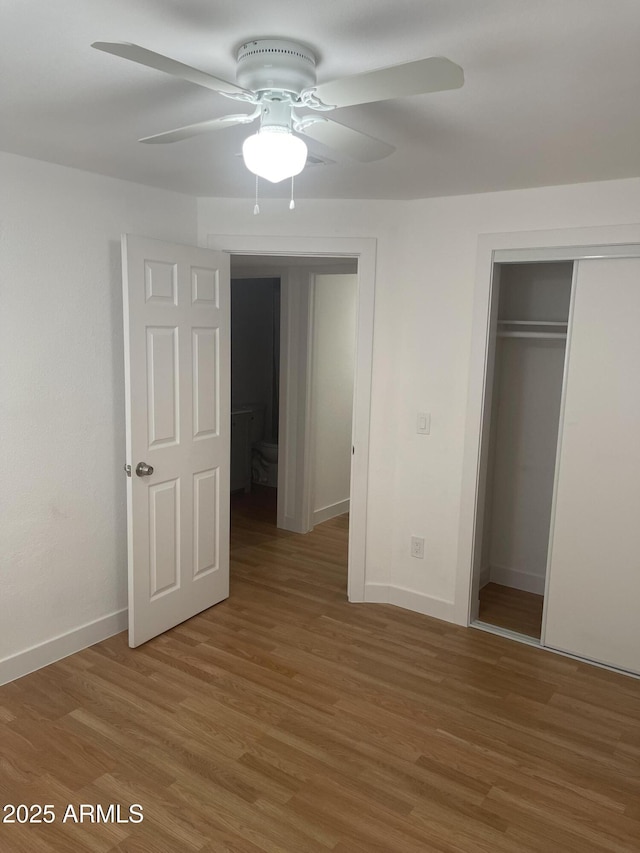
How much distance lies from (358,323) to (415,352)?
0.37m

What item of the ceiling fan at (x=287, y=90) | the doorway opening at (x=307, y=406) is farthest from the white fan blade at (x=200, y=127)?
the doorway opening at (x=307, y=406)

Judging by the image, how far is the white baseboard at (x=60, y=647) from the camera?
9.67 ft

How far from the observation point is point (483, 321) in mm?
3361

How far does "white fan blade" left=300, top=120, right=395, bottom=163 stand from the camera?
5.89 ft

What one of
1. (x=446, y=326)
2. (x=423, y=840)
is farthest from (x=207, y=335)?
(x=423, y=840)

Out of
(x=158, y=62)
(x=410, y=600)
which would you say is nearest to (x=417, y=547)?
(x=410, y=600)

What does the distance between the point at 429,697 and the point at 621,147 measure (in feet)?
8.04

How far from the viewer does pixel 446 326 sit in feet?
11.5

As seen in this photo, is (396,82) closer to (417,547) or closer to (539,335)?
(539,335)

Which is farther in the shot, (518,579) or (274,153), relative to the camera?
(518,579)

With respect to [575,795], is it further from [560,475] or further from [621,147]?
[621,147]

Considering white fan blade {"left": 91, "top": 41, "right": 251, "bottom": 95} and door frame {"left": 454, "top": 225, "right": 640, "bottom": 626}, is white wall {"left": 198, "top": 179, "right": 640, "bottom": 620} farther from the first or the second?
white fan blade {"left": 91, "top": 41, "right": 251, "bottom": 95}

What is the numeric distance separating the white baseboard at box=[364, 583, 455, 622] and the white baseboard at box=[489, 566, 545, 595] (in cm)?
73

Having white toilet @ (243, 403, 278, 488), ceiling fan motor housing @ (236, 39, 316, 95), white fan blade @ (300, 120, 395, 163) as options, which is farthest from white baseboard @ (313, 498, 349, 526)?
ceiling fan motor housing @ (236, 39, 316, 95)
